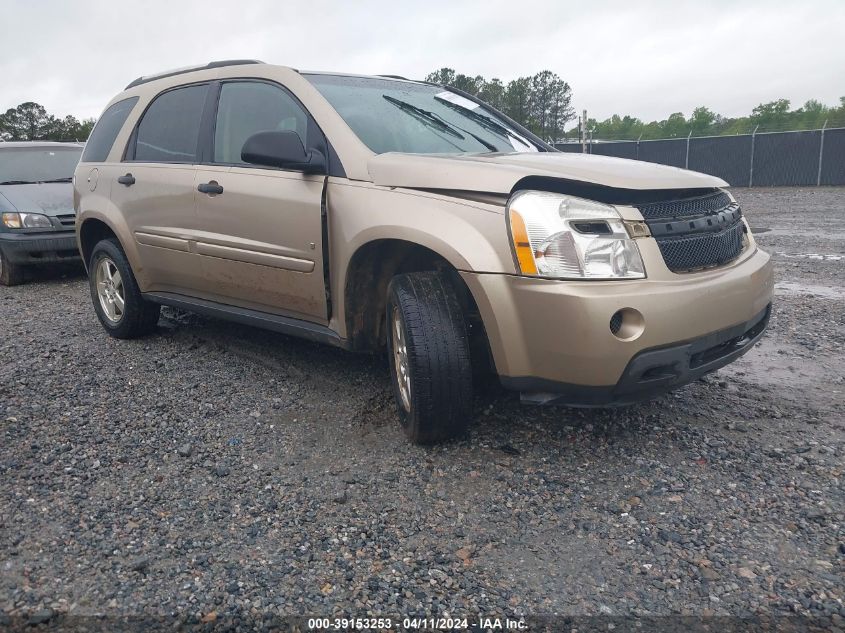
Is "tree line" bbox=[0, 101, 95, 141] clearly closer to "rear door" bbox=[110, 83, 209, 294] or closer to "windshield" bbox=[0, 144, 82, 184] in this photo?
"windshield" bbox=[0, 144, 82, 184]

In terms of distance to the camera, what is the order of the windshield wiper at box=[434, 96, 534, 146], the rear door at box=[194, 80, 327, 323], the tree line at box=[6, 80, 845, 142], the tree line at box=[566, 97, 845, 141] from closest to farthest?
the rear door at box=[194, 80, 327, 323] < the windshield wiper at box=[434, 96, 534, 146] < the tree line at box=[6, 80, 845, 142] < the tree line at box=[566, 97, 845, 141]

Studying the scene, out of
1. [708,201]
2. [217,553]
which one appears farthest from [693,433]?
[217,553]

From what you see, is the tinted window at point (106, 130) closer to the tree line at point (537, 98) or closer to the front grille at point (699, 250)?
the front grille at point (699, 250)

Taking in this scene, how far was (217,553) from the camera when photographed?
8.24 ft

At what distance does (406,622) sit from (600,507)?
95 centimetres

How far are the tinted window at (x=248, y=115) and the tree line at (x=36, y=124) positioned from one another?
36346mm

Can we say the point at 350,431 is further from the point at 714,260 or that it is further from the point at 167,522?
the point at 714,260

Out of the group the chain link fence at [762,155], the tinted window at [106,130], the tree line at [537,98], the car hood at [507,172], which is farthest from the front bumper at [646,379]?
the tree line at [537,98]

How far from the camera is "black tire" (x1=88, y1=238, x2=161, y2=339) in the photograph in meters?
5.02

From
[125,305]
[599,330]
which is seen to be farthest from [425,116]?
[125,305]

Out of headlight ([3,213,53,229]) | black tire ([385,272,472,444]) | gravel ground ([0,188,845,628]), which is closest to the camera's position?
gravel ground ([0,188,845,628])

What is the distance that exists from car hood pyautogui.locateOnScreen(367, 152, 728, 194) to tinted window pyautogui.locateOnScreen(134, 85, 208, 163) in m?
1.66

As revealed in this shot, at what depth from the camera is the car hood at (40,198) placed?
7.87 m

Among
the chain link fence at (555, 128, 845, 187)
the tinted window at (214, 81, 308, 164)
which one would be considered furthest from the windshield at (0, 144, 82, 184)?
the chain link fence at (555, 128, 845, 187)
